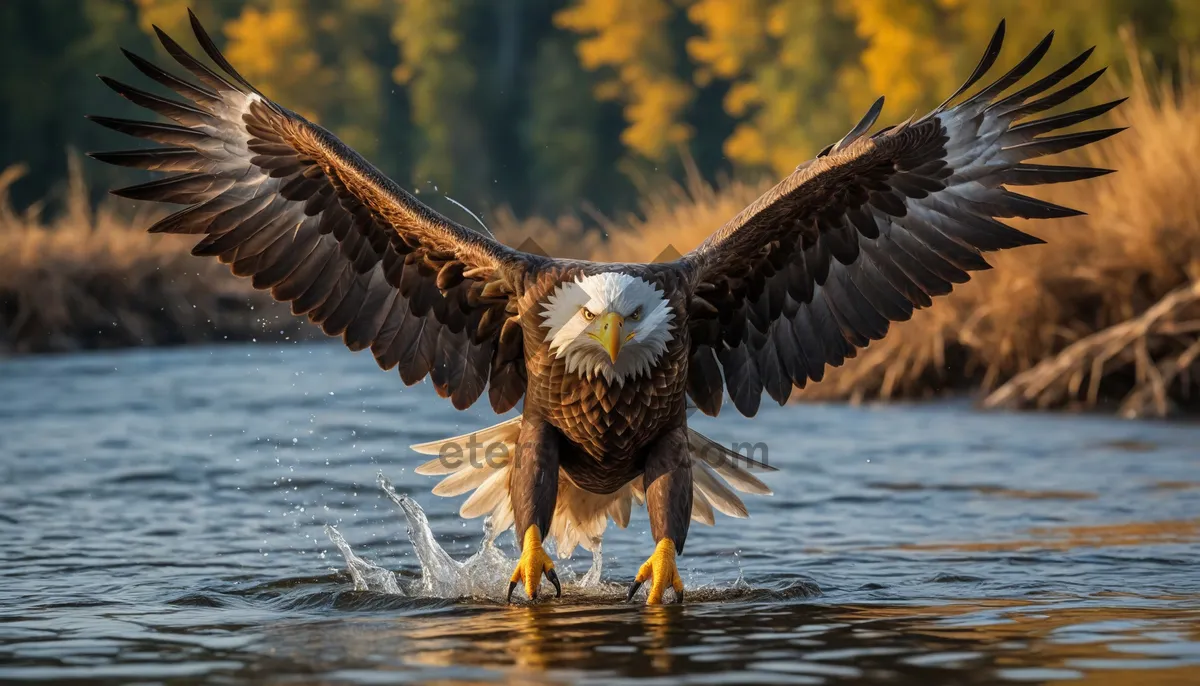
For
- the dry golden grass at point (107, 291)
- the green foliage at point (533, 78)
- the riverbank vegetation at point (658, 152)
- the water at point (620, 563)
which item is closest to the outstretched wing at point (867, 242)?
the water at point (620, 563)

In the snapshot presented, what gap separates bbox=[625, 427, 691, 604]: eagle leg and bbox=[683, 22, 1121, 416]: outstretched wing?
2.02ft

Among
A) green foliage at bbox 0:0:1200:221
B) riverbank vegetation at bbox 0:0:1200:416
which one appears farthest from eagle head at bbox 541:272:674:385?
green foliage at bbox 0:0:1200:221

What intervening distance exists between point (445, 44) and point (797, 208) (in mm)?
46070

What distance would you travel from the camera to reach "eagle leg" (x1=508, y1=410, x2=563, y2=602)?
6145 mm

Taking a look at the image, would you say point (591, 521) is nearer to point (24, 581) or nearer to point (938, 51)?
point (24, 581)

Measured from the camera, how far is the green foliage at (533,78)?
1478 inches

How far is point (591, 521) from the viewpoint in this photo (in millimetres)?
7266

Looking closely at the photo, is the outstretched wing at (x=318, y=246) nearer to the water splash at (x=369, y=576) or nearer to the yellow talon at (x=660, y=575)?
the water splash at (x=369, y=576)

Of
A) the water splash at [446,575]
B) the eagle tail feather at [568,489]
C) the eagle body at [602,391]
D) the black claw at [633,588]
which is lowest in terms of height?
the black claw at [633,588]

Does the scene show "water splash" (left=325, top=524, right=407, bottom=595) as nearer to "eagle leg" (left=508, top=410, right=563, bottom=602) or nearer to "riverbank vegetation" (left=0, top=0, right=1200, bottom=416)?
"eagle leg" (left=508, top=410, right=563, bottom=602)

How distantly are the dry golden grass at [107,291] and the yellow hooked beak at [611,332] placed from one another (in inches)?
508

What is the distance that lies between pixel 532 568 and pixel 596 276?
116cm

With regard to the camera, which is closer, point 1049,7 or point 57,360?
point 57,360

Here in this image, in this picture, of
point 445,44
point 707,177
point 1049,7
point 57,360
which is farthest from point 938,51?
point 445,44
